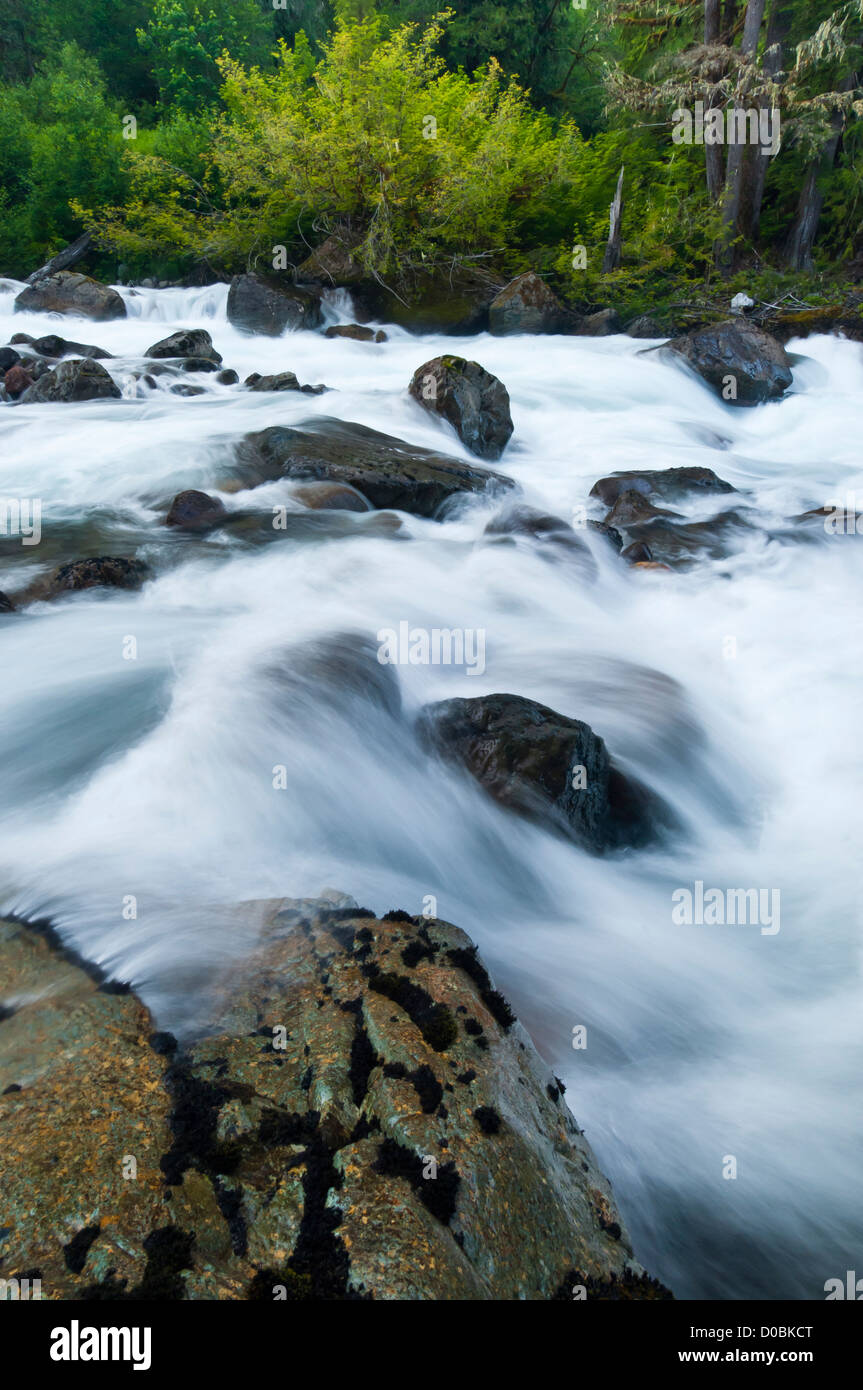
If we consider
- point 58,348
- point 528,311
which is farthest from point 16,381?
point 528,311

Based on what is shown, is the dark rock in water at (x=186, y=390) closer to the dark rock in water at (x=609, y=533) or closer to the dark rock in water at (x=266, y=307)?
the dark rock in water at (x=266, y=307)

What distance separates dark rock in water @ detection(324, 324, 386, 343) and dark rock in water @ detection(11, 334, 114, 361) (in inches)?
180

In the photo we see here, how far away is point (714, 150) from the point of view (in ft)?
60.7

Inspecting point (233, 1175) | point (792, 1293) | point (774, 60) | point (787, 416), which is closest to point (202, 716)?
point (233, 1175)

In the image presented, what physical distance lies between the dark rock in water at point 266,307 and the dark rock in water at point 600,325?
5.53m

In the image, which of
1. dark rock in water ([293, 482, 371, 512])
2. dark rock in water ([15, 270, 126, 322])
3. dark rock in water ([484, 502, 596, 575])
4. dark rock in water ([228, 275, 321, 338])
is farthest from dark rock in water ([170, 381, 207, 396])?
dark rock in water ([15, 270, 126, 322])

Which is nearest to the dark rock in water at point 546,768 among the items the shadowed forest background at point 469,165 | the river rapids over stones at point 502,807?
the river rapids over stones at point 502,807

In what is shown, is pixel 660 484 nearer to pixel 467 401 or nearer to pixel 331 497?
pixel 467 401

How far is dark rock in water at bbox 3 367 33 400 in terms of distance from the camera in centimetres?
1048

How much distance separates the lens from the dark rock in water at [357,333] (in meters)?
15.4

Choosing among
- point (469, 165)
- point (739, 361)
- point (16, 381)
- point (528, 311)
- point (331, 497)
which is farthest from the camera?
point (469, 165)

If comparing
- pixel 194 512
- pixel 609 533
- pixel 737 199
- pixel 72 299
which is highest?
pixel 737 199

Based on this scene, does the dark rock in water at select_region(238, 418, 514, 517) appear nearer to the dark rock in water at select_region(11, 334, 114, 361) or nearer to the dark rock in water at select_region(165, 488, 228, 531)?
the dark rock in water at select_region(165, 488, 228, 531)

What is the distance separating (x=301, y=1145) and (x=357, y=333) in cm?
1595
